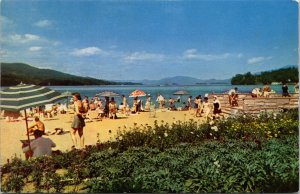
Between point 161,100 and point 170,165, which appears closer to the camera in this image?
point 170,165

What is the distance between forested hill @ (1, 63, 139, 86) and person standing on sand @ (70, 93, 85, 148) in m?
0.33

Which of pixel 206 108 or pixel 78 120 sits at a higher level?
pixel 206 108

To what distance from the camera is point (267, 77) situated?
30.1 feet

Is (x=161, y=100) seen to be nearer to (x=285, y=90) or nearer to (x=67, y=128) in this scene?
(x=67, y=128)

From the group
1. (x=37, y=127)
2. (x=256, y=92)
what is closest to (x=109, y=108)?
(x=37, y=127)

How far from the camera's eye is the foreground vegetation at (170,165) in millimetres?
7711

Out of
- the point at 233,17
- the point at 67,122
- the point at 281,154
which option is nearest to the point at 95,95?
the point at 67,122

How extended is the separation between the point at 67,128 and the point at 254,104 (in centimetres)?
410

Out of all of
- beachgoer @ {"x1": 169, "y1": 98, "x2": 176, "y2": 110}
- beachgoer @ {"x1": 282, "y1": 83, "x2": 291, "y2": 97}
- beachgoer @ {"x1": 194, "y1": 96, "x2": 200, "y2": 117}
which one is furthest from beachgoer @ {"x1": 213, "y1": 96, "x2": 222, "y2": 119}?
beachgoer @ {"x1": 282, "y1": 83, "x2": 291, "y2": 97}

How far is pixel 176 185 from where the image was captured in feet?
25.3

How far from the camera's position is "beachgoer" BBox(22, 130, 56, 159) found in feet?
28.4

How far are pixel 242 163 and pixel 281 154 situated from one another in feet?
3.32

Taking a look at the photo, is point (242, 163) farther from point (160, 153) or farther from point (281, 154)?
point (160, 153)

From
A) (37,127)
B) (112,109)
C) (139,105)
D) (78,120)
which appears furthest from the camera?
(112,109)
